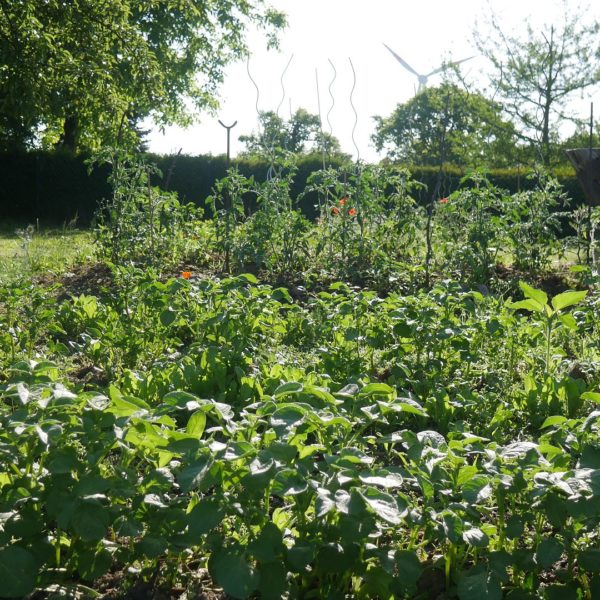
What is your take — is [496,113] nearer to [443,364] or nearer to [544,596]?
[443,364]

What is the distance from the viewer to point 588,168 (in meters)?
6.07

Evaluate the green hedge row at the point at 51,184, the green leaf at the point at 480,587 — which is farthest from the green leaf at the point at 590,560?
the green hedge row at the point at 51,184

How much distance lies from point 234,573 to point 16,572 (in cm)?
49

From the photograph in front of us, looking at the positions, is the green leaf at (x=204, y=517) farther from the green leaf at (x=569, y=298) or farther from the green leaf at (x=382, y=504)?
the green leaf at (x=569, y=298)

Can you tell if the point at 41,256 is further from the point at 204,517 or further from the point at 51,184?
the point at 51,184

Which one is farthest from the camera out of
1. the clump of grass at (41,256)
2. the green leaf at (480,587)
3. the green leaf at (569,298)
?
the clump of grass at (41,256)

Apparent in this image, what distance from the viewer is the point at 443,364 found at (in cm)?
361

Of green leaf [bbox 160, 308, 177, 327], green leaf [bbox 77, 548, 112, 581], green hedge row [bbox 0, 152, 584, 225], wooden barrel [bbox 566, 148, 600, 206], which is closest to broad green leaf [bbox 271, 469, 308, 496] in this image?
green leaf [bbox 77, 548, 112, 581]

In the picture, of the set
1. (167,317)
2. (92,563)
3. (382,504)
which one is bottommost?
(92,563)

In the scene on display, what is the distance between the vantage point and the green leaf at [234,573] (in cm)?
157

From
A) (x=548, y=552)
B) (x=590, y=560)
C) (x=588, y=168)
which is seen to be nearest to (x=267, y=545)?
(x=548, y=552)

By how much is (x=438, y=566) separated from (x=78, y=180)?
1661 centimetres

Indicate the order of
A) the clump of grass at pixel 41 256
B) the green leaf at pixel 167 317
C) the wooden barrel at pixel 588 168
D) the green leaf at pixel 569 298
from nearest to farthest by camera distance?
1. the green leaf at pixel 569 298
2. the green leaf at pixel 167 317
3. the wooden barrel at pixel 588 168
4. the clump of grass at pixel 41 256

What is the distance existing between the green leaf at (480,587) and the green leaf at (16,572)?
1.00 metres
